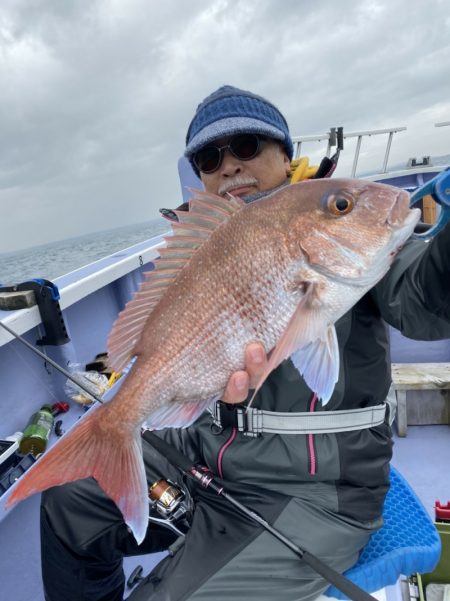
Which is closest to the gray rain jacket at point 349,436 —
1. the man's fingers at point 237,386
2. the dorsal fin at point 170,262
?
the man's fingers at point 237,386

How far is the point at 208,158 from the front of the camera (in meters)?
2.18

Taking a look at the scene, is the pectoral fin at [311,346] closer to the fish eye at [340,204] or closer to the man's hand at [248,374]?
the man's hand at [248,374]

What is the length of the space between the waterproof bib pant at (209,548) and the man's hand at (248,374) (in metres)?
0.52

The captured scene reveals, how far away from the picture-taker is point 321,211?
123 centimetres

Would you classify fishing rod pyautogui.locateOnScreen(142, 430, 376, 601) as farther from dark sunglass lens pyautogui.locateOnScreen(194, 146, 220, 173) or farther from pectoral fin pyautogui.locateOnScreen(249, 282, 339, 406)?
dark sunglass lens pyautogui.locateOnScreen(194, 146, 220, 173)

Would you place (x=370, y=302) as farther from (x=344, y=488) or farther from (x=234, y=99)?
(x=234, y=99)

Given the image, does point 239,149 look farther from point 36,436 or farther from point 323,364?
point 36,436

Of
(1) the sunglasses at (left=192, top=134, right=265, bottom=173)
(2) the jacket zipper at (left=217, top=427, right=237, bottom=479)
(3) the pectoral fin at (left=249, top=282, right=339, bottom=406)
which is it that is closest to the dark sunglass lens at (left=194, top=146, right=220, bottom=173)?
(1) the sunglasses at (left=192, top=134, right=265, bottom=173)

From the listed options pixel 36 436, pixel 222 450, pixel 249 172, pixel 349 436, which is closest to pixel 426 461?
pixel 349 436

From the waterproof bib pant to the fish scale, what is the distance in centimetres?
35

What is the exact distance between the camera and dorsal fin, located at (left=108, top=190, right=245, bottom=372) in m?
1.37

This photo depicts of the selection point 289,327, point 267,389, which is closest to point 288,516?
point 267,389

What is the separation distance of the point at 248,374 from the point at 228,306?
22 centimetres

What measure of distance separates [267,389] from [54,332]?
6.13ft
